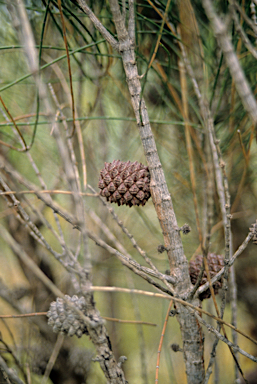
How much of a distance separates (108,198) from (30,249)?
1.72 feet

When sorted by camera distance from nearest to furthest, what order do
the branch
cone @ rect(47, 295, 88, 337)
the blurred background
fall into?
the branch → cone @ rect(47, 295, 88, 337) → the blurred background

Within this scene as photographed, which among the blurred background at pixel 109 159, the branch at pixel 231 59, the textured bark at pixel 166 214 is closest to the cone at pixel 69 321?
the textured bark at pixel 166 214

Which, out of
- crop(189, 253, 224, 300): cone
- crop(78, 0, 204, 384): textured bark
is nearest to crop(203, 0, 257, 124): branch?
crop(78, 0, 204, 384): textured bark

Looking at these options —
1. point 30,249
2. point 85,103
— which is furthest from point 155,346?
point 85,103

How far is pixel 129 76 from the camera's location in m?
0.37

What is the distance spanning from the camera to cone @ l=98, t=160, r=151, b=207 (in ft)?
1.30

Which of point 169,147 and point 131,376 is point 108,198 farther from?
point 131,376

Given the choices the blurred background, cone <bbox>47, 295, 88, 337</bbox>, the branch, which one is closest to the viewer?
the branch

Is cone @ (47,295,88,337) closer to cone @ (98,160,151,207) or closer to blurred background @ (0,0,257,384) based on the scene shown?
cone @ (98,160,151,207)

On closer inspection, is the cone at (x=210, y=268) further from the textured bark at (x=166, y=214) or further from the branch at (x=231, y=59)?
the branch at (x=231, y=59)

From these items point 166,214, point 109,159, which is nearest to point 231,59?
point 166,214

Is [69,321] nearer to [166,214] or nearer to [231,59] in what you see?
[166,214]

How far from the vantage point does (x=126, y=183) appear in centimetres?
40

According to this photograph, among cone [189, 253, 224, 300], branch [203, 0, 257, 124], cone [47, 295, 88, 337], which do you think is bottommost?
cone [47, 295, 88, 337]
